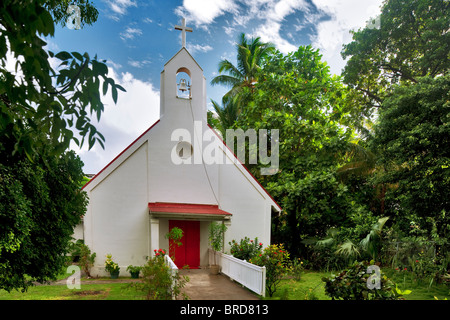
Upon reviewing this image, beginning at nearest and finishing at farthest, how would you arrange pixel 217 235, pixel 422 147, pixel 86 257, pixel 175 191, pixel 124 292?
pixel 124 292 < pixel 422 147 < pixel 86 257 < pixel 217 235 < pixel 175 191

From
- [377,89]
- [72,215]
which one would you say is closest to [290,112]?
[377,89]

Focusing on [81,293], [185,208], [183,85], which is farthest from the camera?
[183,85]

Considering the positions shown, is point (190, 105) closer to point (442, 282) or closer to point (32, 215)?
point (32, 215)

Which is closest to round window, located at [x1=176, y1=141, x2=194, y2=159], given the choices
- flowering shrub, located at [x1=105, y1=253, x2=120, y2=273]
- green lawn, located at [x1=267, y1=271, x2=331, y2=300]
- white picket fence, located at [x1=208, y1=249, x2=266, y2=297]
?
white picket fence, located at [x1=208, y1=249, x2=266, y2=297]

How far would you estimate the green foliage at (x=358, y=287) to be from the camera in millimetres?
5129

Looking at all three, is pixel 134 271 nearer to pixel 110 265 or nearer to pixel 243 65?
pixel 110 265

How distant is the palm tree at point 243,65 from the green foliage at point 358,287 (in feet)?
71.2

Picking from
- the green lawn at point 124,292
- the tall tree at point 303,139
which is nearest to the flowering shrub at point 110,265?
the green lawn at point 124,292

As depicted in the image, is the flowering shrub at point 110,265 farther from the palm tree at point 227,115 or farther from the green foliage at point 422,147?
the palm tree at point 227,115

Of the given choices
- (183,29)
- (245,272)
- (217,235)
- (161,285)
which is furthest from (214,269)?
(183,29)

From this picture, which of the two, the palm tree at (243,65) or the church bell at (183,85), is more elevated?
the palm tree at (243,65)

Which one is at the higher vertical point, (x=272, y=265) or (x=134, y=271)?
(x=272, y=265)

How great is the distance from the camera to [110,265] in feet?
A: 37.8

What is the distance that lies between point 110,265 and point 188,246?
3290 millimetres
